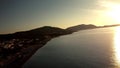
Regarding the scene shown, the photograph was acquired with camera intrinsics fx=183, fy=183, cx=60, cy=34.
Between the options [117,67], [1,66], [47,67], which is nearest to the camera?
[117,67]

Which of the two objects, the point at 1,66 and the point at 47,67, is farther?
the point at 1,66

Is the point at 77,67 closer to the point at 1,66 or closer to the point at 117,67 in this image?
the point at 117,67

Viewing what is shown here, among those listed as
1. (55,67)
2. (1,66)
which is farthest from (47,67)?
(1,66)

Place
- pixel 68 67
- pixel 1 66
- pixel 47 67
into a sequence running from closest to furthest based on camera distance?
1. pixel 68 67
2. pixel 47 67
3. pixel 1 66

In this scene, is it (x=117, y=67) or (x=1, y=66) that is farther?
(x=1, y=66)

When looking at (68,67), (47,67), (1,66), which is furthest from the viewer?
(1,66)

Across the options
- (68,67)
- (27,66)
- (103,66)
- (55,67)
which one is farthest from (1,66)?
(103,66)

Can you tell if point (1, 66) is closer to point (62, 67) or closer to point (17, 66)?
point (17, 66)

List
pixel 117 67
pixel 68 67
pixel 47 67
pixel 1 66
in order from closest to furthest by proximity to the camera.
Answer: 1. pixel 117 67
2. pixel 68 67
3. pixel 47 67
4. pixel 1 66

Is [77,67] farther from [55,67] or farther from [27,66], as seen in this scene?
[27,66]
